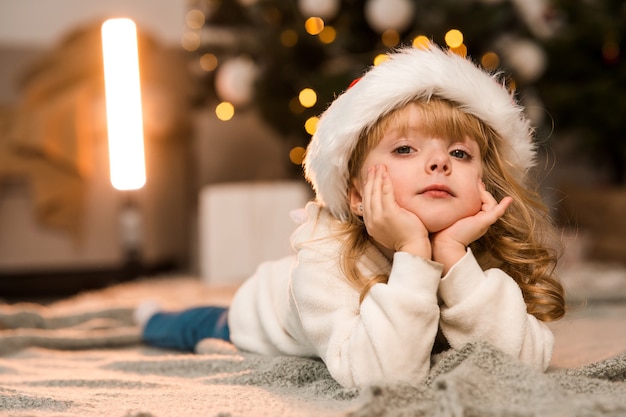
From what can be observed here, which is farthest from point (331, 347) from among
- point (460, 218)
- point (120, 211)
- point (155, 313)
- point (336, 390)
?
point (120, 211)

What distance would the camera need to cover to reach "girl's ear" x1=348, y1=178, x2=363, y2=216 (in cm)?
112

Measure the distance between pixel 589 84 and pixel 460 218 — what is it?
2.06 meters

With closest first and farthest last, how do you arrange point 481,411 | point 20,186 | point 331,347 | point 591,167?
1. point 481,411
2. point 331,347
3. point 20,186
4. point 591,167

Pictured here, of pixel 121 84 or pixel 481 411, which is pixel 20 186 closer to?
pixel 121 84

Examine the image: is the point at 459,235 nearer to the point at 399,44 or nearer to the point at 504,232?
the point at 504,232

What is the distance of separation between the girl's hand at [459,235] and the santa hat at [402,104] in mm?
131

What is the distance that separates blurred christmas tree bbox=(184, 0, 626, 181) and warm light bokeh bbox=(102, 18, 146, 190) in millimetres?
313

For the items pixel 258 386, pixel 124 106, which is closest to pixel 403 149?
pixel 258 386

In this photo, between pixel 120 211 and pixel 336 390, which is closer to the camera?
pixel 336 390

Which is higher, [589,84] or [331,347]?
[589,84]

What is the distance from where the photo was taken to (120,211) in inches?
116

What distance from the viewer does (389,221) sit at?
1.00m

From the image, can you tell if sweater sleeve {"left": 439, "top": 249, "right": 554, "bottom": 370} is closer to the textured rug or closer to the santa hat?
the textured rug

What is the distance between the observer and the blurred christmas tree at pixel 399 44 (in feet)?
8.20
